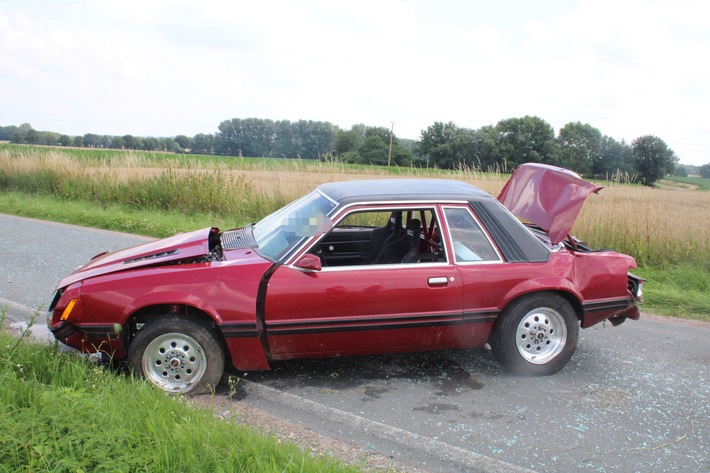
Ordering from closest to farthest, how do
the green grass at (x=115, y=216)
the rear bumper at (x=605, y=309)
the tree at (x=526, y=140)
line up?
the rear bumper at (x=605, y=309), the green grass at (x=115, y=216), the tree at (x=526, y=140)

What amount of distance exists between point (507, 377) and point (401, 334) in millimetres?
1013

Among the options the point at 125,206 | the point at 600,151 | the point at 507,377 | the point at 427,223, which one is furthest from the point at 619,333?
the point at 600,151

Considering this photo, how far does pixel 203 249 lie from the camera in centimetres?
451

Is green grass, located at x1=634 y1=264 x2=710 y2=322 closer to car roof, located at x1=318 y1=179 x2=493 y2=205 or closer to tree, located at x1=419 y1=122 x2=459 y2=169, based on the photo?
car roof, located at x1=318 y1=179 x2=493 y2=205

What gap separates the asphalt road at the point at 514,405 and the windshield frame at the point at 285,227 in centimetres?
103

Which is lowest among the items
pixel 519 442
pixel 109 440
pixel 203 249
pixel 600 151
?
pixel 519 442

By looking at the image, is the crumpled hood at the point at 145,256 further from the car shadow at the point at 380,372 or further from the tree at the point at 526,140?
the tree at the point at 526,140

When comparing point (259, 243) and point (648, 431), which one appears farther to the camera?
point (259, 243)

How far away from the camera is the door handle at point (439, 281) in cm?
445

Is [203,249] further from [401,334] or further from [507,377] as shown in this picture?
[507,377]

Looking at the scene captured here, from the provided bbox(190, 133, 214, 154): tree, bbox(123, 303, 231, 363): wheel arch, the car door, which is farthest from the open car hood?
bbox(190, 133, 214, 154): tree

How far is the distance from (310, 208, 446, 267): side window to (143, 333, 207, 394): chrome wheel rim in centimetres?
118

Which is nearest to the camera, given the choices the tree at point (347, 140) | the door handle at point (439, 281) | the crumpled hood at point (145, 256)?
the crumpled hood at point (145, 256)

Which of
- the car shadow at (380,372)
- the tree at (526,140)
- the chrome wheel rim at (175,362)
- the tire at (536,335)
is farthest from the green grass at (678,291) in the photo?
the tree at (526,140)
